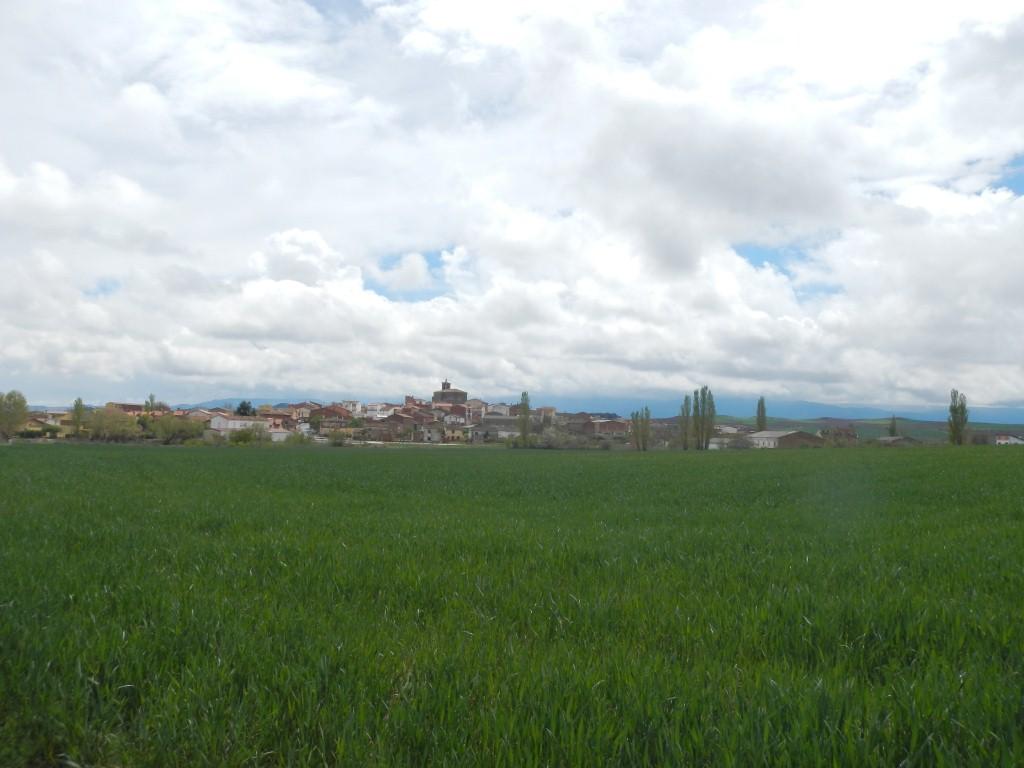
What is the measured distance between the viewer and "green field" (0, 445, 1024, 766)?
3.41 metres

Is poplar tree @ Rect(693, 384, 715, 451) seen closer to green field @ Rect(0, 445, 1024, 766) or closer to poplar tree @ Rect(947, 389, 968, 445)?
poplar tree @ Rect(947, 389, 968, 445)

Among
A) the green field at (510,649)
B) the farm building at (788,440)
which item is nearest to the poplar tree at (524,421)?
the farm building at (788,440)

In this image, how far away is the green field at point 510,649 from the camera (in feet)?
11.2

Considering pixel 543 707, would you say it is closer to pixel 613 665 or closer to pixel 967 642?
pixel 613 665

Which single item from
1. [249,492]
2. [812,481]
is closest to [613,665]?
[249,492]

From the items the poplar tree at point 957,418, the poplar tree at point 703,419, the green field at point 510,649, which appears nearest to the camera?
the green field at point 510,649

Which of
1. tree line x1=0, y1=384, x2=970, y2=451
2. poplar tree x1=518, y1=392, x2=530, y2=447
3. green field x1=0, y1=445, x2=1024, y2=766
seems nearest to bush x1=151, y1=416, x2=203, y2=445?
tree line x1=0, y1=384, x2=970, y2=451

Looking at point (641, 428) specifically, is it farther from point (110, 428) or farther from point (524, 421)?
point (110, 428)

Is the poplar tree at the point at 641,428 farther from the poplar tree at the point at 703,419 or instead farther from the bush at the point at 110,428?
the bush at the point at 110,428

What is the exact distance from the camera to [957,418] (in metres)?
97.9

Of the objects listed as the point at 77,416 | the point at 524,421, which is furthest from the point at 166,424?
the point at 524,421

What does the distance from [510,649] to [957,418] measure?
114507 mm

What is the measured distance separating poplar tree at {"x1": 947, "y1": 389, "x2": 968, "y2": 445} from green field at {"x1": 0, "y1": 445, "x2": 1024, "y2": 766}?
104850 millimetres

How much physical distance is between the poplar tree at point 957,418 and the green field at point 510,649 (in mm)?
104850
